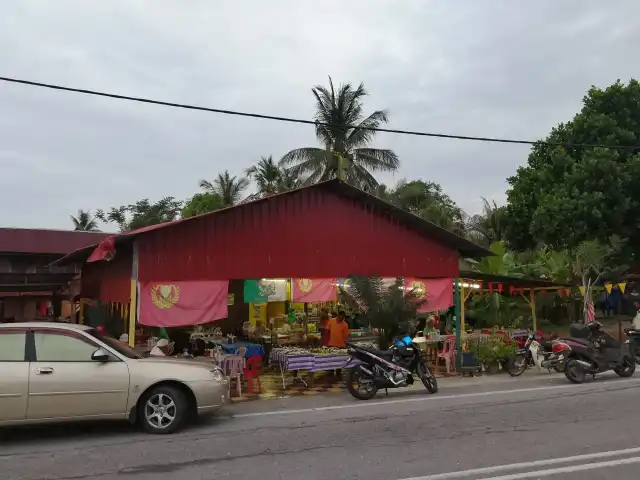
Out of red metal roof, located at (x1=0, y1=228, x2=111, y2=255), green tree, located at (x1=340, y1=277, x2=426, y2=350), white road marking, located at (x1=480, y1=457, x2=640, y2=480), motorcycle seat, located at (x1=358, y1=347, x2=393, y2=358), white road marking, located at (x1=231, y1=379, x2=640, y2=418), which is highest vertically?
red metal roof, located at (x1=0, y1=228, x2=111, y2=255)

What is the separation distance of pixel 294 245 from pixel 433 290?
153 inches

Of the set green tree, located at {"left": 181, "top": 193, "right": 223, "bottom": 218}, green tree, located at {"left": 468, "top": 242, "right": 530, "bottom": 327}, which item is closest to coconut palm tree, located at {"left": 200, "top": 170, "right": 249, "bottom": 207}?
green tree, located at {"left": 181, "top": 193, "right": 223, "bottom": 218}

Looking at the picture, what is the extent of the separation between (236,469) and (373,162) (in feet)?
86.9

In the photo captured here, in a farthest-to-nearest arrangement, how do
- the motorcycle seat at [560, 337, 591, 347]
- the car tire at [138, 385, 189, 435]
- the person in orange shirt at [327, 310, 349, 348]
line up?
the person in orange shirt at [327, 310, 349, 348]
the motorcycle seat at [560, 337, 591, 347]
the car tire at [138, 385, 189, 435]

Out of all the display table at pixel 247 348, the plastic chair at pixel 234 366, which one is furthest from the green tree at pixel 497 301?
the plastic chair at pixel 234 366

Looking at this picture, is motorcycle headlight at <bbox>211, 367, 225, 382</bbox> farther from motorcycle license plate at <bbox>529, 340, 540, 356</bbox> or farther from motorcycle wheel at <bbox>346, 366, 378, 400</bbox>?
motorcycle license plate at <bbox>529, 340, 540, 356</bbox>

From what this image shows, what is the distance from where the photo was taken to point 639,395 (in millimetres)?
9945

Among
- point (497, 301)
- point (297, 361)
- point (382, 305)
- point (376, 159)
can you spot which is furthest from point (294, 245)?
point (376, 159)

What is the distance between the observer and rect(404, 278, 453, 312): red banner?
13.9 m

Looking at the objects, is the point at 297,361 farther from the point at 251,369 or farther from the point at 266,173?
the point at 266,173

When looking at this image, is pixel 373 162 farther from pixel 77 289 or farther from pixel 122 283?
pixel 122 283

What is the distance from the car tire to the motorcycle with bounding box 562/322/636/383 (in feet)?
26.6

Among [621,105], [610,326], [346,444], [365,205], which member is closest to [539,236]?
[610,326]

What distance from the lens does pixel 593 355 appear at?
1189 centimetres
